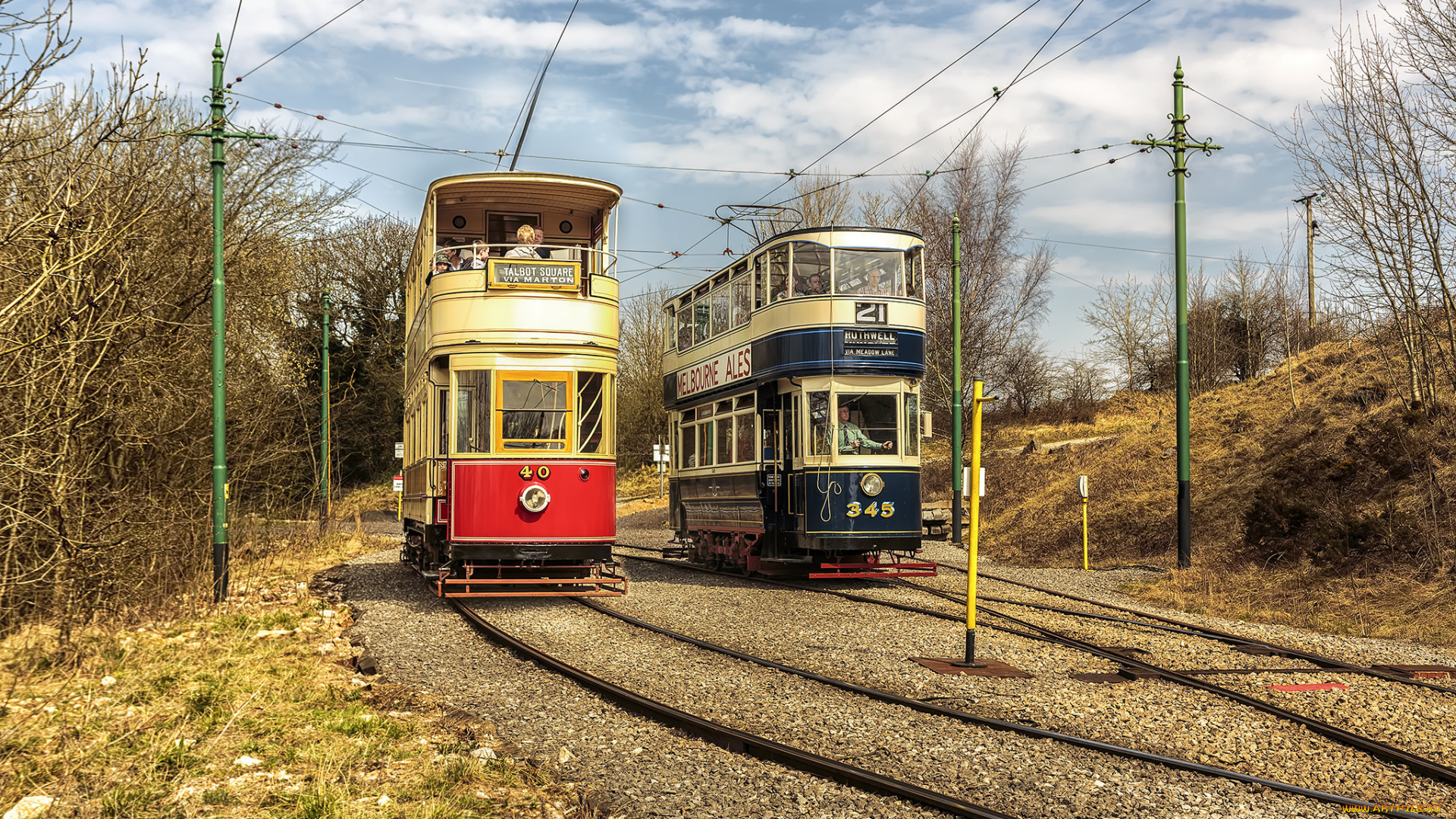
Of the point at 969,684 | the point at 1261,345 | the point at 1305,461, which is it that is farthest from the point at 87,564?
the point at 1261,345

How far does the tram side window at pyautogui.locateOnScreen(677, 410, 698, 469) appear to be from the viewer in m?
20.0

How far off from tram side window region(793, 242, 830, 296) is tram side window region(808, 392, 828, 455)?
1403 millimetres

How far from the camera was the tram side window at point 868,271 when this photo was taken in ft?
50.8

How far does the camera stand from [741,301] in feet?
56.6

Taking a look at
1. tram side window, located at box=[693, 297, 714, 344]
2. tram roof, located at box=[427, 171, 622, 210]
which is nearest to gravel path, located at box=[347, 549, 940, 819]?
tram roof, located at box=[427, 171, 622, 210]

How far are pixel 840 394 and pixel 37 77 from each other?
10.6 metres

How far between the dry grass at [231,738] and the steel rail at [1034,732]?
2667 millimetres

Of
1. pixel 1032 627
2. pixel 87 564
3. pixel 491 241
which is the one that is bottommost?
pixel 1032 627

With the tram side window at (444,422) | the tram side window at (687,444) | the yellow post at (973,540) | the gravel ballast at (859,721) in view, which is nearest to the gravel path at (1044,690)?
the gravel ballast at (859,721)

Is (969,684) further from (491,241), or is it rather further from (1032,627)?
(491,241)

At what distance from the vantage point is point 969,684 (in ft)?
28.4

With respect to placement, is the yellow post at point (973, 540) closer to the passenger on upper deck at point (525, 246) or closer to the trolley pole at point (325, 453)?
the passenger on upper deck at point (525, 246)

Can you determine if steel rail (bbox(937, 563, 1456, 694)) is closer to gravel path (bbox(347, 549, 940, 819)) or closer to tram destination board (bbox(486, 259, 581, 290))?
gravel path (bbox(347, 549, 940, 819))

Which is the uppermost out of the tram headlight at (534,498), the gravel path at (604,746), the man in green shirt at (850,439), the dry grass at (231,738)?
the man in green shirt at (850,439)
